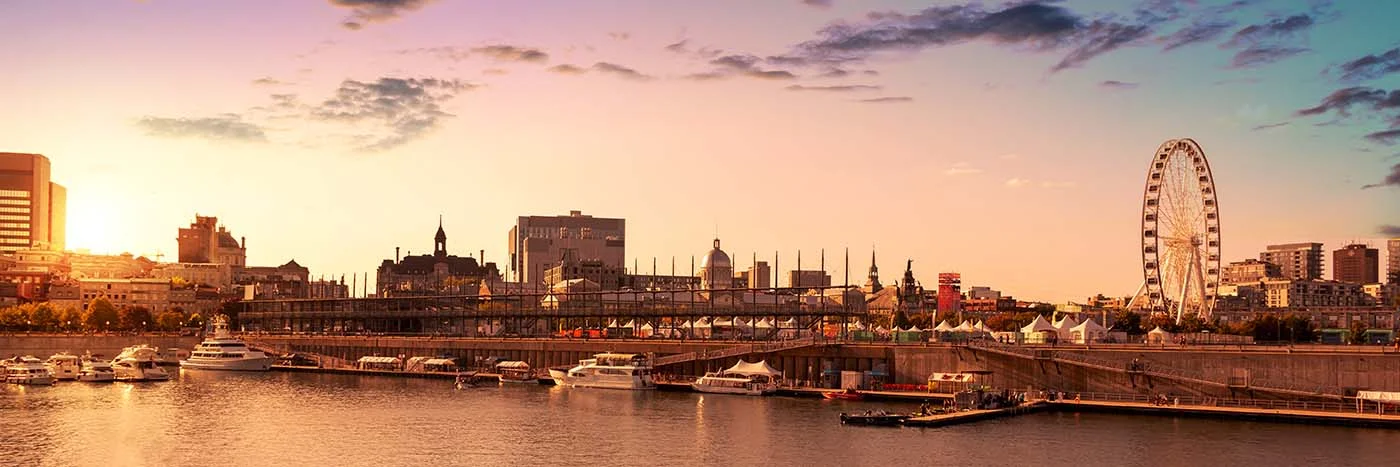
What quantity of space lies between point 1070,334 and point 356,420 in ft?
224

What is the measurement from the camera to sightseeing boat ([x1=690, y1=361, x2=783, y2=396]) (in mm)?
132875

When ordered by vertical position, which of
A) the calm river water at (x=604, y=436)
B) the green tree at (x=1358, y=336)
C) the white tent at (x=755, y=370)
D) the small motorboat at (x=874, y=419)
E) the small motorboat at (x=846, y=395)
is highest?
the green tree at (x=1358, y=336)

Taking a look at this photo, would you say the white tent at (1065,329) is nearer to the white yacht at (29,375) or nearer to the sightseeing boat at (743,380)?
the sightseeing boat at (743,380)

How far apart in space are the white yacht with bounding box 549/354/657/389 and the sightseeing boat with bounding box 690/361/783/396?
17.9ft

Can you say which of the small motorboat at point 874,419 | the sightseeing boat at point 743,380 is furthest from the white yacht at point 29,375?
the small motorboat at point 874,419

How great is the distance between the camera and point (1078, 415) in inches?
4296

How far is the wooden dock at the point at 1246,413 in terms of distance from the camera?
97.6 m

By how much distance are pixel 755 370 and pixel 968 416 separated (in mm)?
34264

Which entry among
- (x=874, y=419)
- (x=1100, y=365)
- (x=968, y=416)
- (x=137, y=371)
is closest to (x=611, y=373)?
(x=874, y=419)

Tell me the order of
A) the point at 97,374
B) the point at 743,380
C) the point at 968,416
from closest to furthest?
1. the point at 968,416
2. the point at 743,380
3. the point at 97,374

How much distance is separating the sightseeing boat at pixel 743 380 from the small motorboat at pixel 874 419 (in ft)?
91.4

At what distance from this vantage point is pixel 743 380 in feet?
438

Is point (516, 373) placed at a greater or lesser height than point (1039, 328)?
lesser

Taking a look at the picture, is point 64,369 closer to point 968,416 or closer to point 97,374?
point 97,374
